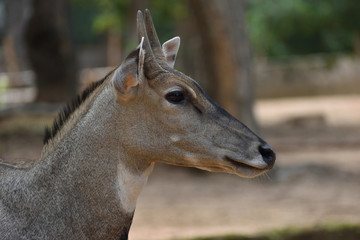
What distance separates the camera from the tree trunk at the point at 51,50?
1648 centimetres

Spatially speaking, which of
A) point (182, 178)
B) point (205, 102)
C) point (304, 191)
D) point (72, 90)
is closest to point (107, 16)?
point (72, 90)

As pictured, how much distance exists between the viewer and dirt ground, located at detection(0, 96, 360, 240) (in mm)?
8422

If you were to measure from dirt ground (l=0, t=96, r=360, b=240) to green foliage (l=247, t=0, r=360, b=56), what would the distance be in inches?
132

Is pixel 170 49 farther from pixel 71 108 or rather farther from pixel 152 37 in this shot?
pixel 71 108

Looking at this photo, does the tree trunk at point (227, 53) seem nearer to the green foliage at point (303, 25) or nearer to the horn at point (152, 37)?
the horn at point (152, 37)

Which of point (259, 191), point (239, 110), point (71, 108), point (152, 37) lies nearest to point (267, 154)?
point (152, 37)

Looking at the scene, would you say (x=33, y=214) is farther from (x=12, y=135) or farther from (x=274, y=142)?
(x=274, y=142)

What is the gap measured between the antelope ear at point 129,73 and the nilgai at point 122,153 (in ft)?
0.11

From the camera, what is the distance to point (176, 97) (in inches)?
153

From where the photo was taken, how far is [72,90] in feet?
57.2

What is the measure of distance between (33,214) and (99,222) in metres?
0.40

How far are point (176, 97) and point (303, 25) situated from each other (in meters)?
20.2

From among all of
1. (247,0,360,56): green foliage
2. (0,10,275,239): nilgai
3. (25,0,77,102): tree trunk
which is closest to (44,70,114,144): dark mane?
(0,10,275,239): nilgai

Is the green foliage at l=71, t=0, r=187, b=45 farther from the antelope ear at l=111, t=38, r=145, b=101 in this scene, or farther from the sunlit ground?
the antelope ear at l=111, t=38, r=145, b=101
